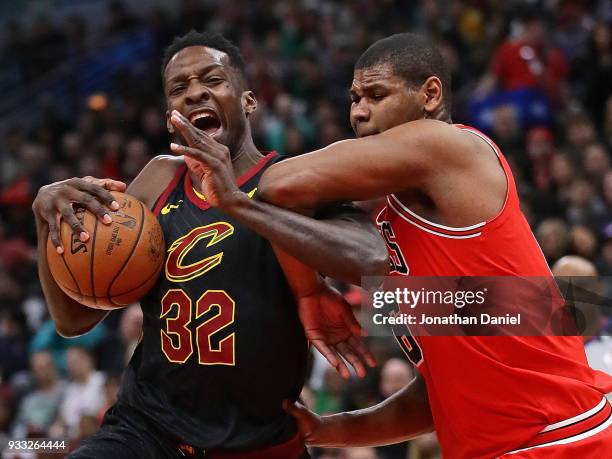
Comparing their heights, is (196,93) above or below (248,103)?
above

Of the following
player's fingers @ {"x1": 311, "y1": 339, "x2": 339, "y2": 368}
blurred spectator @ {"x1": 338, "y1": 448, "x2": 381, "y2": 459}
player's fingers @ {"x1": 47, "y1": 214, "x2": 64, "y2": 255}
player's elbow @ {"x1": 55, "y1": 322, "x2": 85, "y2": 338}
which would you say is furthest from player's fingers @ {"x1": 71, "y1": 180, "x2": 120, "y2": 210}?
blurred spectator @ {"x1": 338, "y1": 448, "x2": 381, "y2": 459}

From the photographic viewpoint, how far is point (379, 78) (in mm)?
3436

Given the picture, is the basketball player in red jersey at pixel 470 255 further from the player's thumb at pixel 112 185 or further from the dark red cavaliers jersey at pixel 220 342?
the player's thumb at pixel 112 185

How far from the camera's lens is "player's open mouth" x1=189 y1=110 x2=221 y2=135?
12.4 feet

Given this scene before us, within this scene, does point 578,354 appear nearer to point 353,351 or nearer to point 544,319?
point 544,319

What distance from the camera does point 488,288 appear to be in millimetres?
3277

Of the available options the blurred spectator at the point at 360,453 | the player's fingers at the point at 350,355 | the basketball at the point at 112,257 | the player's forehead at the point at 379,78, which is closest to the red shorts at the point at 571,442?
the player's fingers at the point at 350,355

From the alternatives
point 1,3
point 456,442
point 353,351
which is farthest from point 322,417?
point 1,3

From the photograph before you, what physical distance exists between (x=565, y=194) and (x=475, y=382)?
531 cm

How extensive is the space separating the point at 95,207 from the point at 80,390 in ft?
17.3

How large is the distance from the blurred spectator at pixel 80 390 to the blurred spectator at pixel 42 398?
0.15m

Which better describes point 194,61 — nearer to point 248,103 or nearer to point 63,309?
point 248,103

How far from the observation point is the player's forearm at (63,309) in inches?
150

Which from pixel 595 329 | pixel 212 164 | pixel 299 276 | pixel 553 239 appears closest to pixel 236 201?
pixel 212 164
